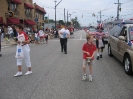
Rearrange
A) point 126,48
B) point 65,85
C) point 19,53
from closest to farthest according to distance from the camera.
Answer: point 65,85 < point 19,53 < point 126,48

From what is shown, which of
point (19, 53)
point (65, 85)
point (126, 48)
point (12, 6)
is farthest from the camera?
point (12, 6)

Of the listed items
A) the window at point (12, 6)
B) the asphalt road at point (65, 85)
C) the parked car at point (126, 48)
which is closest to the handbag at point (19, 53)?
the asphalt road at point (65, 85)

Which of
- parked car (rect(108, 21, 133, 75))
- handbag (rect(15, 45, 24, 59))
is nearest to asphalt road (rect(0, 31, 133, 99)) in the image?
parked car (rect(108, 21, 133, 75))

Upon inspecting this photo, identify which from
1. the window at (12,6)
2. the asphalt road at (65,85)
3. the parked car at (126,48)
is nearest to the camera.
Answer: the asphalt road at (65,85)

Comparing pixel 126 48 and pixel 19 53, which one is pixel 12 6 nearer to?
pixel 19 53

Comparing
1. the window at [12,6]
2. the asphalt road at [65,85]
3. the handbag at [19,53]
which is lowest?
the asphalt road at [65,85]

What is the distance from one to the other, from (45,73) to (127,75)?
2.76m

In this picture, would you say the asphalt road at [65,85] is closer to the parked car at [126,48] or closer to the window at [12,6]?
the parked car at [126,48]

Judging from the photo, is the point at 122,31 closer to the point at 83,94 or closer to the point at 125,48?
the point at 125,48

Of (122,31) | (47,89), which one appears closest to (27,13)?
(122,31)

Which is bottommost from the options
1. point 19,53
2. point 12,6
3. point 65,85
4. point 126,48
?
point 65,85

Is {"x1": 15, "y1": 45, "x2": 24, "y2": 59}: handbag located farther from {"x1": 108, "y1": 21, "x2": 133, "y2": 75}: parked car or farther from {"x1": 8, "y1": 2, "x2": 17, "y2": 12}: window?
{"x1": 8, "y1": 2, "x2": 17, "y2": 12}: window

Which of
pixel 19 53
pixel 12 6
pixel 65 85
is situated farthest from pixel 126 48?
pixel 12 6

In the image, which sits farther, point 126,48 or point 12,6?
point 12,6
